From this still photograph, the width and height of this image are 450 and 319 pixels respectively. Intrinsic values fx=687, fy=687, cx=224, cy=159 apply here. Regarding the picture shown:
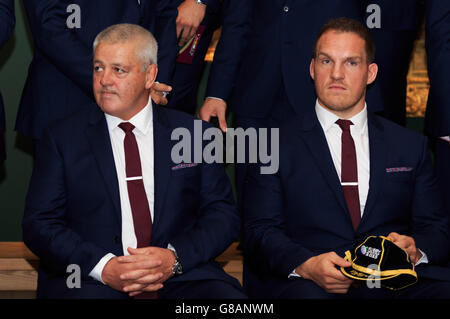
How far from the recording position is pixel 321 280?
262 cm

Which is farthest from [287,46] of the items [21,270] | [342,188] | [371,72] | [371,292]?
[21,270]

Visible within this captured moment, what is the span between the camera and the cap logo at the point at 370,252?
8.28ft

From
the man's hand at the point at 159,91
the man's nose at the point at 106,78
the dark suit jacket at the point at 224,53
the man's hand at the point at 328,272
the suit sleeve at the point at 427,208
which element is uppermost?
the dark suit jacket at the point at 224,53

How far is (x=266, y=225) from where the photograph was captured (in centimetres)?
285

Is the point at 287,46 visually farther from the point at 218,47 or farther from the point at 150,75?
the point at 150,75

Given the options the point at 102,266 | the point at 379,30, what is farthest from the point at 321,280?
the point at 379,30

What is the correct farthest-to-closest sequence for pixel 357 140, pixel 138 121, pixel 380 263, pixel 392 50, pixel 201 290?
pixel 392 50 < pixel 357 140 < pixel 138 121 < pixel 201 290 < pixel 380 263

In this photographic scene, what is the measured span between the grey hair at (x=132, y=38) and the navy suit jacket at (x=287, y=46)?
0.69m

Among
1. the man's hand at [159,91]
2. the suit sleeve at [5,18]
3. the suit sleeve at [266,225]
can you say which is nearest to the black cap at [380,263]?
the suit sleeve at [266,225]

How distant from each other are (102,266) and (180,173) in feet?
1.64

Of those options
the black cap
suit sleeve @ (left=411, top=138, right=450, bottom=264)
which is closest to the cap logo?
the black cap

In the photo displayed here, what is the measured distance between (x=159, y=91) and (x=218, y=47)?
0.54 m

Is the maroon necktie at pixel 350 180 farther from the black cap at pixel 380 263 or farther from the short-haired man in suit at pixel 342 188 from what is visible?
the black cap at pixel 380 263
